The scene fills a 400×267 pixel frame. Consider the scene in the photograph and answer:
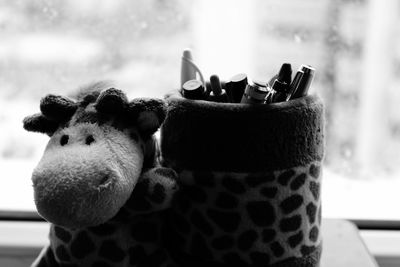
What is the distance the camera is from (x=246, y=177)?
18.1 inches

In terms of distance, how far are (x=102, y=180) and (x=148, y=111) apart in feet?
0.24

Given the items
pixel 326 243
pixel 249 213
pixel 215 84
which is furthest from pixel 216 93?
pixel 326 243

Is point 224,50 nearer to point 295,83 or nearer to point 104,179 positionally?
point 295,83

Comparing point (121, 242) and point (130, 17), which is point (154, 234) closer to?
point (121, 242)

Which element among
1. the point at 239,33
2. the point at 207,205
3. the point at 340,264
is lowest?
the point at 340,264

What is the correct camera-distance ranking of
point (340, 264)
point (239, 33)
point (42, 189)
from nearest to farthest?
point (42, 189) < point (340, 264) < point (239, 33)

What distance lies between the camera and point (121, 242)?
0.47 meters

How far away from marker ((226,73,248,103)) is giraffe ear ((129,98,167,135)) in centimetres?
8

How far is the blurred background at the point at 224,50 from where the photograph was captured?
0.69 metres

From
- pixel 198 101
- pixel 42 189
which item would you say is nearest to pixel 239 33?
pixel 198 101

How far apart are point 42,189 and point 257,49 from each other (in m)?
0.38

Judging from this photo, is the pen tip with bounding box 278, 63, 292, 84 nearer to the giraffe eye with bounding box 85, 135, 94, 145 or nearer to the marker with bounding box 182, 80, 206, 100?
the marker with bounding box 182, 80, 206, 100

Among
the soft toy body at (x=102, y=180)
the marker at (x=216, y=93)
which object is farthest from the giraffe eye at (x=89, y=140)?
the marker at (x=216, y=93)

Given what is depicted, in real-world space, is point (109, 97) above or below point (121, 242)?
above
